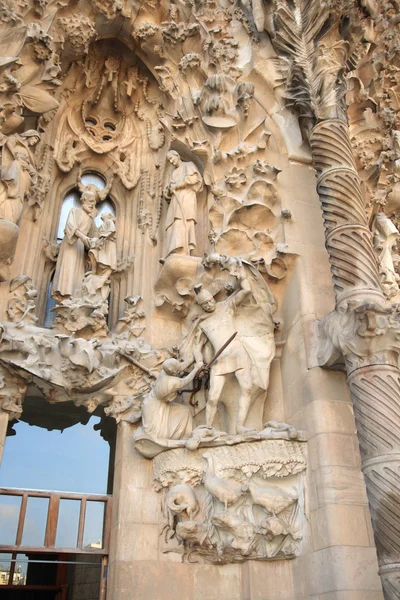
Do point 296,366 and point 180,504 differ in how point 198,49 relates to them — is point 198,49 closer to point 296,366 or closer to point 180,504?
→ point 296,366

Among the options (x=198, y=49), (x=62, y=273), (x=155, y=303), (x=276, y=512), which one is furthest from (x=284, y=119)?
(x=276, y=512)

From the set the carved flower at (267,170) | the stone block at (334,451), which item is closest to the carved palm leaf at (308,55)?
the carved flower at (267,170)

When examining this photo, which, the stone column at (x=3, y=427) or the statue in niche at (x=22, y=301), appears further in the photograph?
the statue in niche at (x=22, y=301)

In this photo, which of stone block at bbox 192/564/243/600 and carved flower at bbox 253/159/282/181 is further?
carved flower at bbox 253/159/282/181

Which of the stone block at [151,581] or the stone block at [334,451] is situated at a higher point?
the stone block at [334,451]

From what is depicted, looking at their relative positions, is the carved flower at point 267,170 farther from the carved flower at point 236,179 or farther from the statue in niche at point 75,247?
the statue in niche at point 75,247

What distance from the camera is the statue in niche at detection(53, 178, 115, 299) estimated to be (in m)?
6.96

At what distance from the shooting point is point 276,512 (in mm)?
5355

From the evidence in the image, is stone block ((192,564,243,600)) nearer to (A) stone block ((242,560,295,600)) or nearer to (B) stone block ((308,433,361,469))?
(A) stone block ((242,560,295,600))

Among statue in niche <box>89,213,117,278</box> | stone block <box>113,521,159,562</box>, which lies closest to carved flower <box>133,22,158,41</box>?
→ statue in niche <box>89,213,117,278</box>

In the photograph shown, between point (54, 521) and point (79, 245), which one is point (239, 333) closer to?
point (79, 245)

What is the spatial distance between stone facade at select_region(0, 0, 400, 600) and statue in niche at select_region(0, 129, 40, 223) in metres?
0.03

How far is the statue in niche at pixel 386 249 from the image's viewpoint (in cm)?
732

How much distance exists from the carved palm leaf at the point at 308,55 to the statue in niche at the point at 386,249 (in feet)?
6.48
